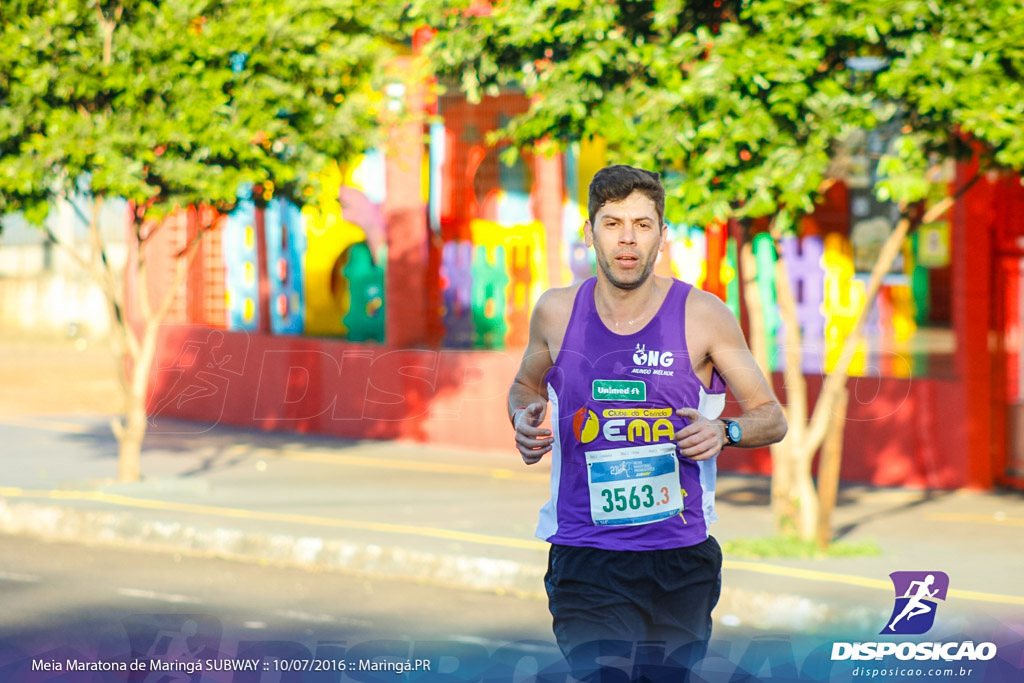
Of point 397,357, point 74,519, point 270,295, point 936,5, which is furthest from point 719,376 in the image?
point 270,295

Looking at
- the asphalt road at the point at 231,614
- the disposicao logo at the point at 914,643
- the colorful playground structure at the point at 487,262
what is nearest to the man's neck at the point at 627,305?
the asphalt road at the point at 231,614

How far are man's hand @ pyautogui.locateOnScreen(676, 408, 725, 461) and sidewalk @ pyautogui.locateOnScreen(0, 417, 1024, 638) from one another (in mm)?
4066

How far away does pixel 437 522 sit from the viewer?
35.9ft

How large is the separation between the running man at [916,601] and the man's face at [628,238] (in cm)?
398

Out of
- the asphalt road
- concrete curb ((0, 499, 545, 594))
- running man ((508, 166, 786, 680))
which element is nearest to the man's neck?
running man ((508, 166, 786, 680))

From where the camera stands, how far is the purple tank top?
156 inches

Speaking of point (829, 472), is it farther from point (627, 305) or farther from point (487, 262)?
point (487, 262)

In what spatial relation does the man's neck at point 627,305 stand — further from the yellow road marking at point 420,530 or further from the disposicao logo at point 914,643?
Answer: the yellow road marking at point 420,530

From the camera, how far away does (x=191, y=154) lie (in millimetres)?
11562

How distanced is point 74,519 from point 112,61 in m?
3.43

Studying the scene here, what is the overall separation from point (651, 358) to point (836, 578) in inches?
198

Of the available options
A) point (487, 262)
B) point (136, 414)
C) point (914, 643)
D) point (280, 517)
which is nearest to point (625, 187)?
point (914, 643)

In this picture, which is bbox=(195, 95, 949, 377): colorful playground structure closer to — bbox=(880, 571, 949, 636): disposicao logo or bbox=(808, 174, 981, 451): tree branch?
bbox=(808, 174, 981, 451): tree branch

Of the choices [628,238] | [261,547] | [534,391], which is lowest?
[261,547]
